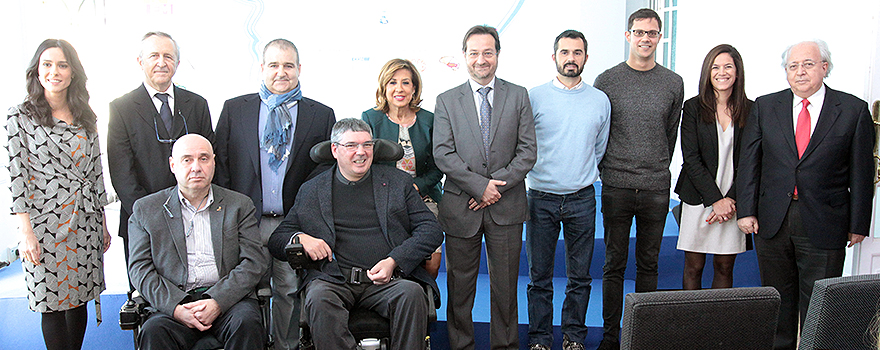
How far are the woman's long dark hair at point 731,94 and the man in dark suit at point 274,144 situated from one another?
1.97 m

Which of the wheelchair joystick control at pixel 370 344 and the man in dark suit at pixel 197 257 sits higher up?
the man in dark suit at pixel 197 257

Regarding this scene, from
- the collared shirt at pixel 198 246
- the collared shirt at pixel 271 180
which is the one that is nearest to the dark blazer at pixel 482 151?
the collared shirt at pixel 271 180

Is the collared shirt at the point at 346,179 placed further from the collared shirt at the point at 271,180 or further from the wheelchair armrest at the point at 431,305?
the wheelchair armrest at the point at 431,305

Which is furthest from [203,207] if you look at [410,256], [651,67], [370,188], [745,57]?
[745,57]

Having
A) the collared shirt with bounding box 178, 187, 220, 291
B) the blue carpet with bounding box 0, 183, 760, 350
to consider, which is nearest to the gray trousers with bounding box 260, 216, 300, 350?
the collared shirt with bounding box 178, 187, 220, 291

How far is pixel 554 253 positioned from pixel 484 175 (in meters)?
0.59

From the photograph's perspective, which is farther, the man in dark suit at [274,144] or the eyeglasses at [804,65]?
the man in dark suit at [274,144]

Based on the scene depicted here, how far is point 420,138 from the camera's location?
3012 millimetres

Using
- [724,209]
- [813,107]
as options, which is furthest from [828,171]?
[724,209]

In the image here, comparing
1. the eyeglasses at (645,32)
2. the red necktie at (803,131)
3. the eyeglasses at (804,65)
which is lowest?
the red necktie at (803,131)

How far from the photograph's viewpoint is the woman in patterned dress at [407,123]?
299 cm

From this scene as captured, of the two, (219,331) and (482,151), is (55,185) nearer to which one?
(219,331)

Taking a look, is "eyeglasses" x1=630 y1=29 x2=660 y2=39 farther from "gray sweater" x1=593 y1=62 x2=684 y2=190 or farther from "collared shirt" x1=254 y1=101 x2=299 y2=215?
"collared shirt" x1=254 y1=101 x2=299 y2=215

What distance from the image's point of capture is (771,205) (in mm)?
2725
